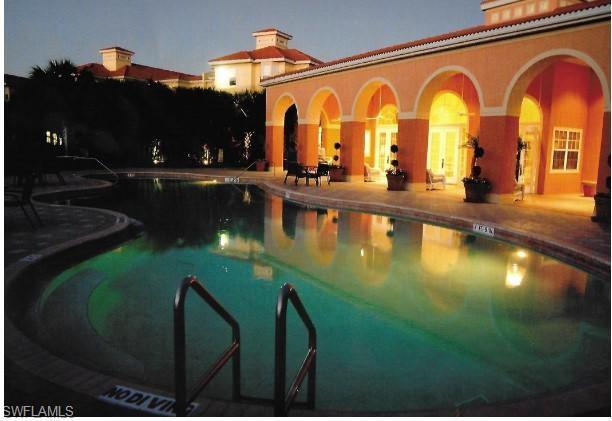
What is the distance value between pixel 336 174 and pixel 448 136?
481 cm

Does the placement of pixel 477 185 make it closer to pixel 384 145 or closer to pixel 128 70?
pixel 384 145

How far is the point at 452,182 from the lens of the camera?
19.3m

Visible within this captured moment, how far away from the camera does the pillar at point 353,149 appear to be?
64.4 ft

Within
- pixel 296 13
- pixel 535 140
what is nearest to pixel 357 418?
pixel 535 140

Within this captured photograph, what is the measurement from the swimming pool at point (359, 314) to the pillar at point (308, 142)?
502 inches

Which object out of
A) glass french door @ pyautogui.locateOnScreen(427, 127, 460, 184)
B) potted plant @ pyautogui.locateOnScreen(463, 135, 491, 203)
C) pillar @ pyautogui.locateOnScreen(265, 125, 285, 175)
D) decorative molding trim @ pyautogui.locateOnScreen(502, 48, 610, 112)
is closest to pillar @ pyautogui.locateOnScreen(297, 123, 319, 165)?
pillar @ pyautogui.locateOnScreen(265, 125, 285, 175)

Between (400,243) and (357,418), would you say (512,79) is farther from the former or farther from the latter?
(357,418)

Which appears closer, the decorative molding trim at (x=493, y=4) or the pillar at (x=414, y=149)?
the pillar at (x=414, y=149)

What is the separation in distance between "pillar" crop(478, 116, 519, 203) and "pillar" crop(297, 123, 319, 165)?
9829 mm

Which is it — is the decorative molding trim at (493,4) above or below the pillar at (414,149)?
above

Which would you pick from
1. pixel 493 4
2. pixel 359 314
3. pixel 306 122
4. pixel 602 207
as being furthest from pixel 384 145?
pixel 359 314

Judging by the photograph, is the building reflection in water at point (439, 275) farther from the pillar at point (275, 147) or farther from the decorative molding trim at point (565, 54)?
the pillar at point (275, 147)

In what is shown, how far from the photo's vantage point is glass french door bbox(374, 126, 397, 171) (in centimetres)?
2186

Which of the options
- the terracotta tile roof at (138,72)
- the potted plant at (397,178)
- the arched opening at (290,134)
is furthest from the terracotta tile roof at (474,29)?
the terracotta tile roof at (138,72)
